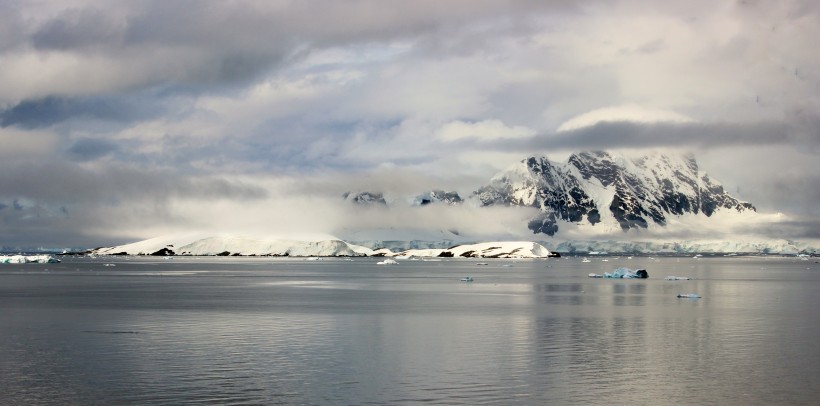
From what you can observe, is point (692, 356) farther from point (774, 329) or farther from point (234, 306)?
point (234, 306)

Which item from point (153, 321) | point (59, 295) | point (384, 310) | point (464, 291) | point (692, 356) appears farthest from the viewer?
point (464, 291)

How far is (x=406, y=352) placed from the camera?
43656 mm

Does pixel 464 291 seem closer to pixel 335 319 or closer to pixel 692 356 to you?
pixel 335 319

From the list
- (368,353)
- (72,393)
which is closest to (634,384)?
(368,353)

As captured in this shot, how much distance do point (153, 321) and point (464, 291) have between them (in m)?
46.7

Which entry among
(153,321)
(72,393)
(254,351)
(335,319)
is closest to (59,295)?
(153,321)

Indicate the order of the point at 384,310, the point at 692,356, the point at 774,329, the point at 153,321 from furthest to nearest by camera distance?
the point at 384,310
the point at 153,321
the point at 774,329
the point at 692,356

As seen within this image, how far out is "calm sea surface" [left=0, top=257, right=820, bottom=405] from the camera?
32.6m

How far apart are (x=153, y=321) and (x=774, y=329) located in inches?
1590

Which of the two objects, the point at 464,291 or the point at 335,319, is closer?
the point at 335,319

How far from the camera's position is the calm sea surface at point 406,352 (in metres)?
32.6

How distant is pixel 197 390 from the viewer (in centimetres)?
3303

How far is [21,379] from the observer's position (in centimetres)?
3519

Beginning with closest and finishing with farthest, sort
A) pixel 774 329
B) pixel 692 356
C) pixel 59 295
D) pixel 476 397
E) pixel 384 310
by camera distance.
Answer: pixel 476 397, pixel 692 356, pixel 774 329, pixel 384 310, pixel 59 295
